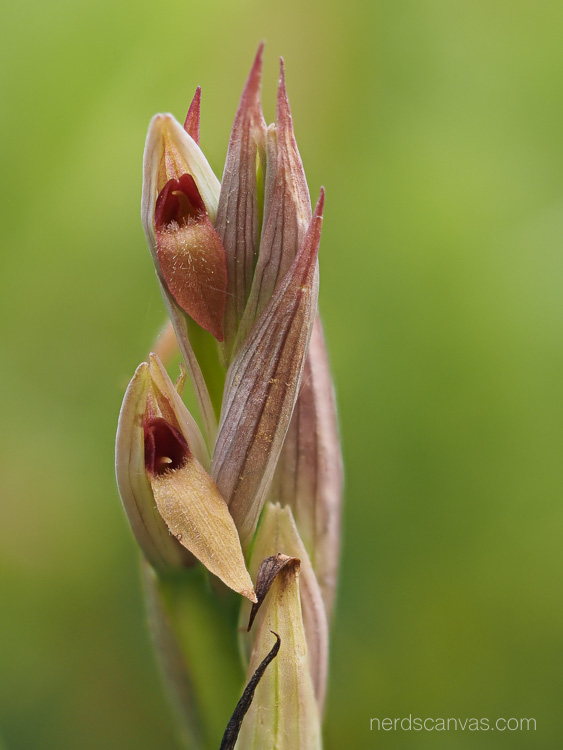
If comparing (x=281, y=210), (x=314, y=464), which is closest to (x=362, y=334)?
(x=314, y=464)

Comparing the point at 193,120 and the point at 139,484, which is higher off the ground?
the point at 193,120

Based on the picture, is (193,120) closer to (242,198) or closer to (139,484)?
(242,198)

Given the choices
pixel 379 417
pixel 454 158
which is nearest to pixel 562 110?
pixel 454 158

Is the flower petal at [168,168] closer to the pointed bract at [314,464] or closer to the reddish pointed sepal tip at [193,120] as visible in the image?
the reddish pointed sepal tip at [193,120]

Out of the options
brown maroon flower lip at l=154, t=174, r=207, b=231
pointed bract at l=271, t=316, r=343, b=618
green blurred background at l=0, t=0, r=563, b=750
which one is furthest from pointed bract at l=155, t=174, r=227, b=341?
green blurred background at l=0, t=0, r=563, b=750

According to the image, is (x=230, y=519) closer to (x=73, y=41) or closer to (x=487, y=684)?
(x=487, y=684)

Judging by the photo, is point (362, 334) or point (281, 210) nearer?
point (281, 210)
